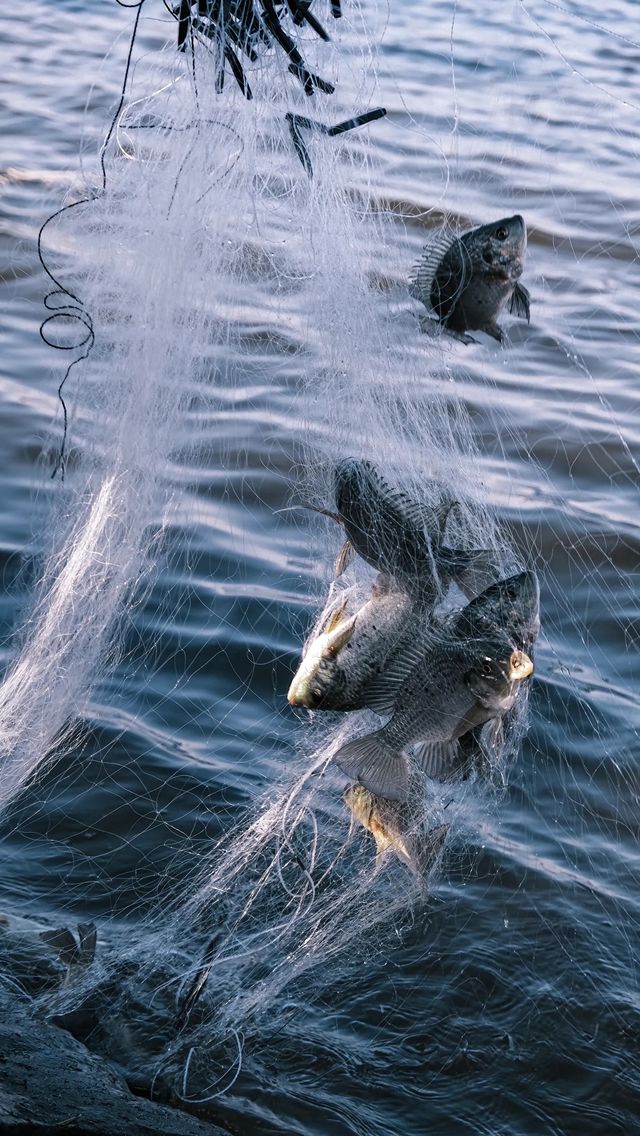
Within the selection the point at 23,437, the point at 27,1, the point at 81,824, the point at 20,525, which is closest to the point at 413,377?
the point at 81,824

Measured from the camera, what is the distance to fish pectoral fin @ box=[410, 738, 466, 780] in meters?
2.80

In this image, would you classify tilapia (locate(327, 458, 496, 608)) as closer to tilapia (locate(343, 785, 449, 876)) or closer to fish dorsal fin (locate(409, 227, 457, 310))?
fish dorsal fin (locate(409, 227, 457, 310))

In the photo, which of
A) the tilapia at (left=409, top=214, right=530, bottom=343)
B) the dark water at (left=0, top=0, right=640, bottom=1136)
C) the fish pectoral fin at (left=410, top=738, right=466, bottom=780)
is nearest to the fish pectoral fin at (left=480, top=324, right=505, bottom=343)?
the tilapia at (left=409, top=214, right=530, bottom=343)

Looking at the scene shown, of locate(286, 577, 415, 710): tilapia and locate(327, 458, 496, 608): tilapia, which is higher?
locate(327, 458, 496, 608): tilapia

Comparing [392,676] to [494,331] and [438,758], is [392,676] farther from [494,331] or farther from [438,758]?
[494,331]

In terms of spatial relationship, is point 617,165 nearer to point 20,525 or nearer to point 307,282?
point 307,282

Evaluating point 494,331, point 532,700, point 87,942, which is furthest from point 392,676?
→ point 532,700

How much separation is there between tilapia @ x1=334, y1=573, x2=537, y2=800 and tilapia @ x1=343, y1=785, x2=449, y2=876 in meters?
0.18

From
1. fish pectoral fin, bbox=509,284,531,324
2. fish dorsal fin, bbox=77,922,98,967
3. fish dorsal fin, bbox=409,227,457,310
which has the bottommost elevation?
fish dorsal fin, bbox=77,922,98,967

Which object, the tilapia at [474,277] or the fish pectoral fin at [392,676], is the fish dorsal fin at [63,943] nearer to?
the fish pectoral fin at [392,676]

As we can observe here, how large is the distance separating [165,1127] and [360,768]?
1.00 m

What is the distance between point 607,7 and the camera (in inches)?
275

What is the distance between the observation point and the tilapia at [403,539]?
2775mm

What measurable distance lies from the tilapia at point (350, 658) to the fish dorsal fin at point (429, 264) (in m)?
0.61
